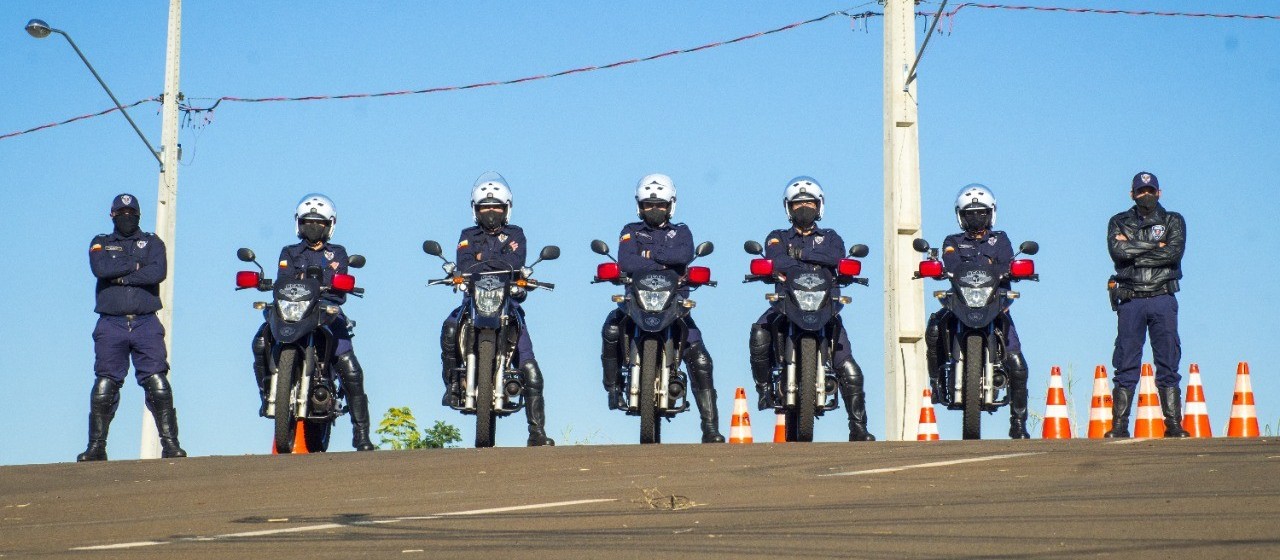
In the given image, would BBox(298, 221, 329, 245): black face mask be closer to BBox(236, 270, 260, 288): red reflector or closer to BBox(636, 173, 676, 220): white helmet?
BBox(236, 270, 260, 288): red reflector

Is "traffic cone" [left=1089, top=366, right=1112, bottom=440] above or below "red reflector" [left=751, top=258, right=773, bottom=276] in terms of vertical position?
below

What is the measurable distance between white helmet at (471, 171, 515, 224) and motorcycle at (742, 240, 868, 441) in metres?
2.03

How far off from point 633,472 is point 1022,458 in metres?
2.21

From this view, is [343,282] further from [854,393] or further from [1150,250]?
[1150,250]

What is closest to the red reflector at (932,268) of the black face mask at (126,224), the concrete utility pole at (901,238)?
the concrete utility pole at (901,238)

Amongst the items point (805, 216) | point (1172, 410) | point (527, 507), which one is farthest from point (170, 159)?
point (527, 507)

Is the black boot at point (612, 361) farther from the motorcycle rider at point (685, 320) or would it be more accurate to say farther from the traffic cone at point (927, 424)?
the traffic cone at point (927, 424)

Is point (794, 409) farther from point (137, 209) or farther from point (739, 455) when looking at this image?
point (137, 209)

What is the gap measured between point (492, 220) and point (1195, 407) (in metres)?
6.27

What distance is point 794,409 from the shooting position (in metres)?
15.4

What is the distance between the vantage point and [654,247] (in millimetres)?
15883

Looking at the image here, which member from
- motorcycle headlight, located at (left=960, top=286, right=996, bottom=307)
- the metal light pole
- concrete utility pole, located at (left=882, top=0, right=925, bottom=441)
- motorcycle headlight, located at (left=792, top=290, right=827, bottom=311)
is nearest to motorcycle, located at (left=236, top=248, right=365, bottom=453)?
motorcycle headlight, located at (left=792, top=290, right=827, bottom=311)

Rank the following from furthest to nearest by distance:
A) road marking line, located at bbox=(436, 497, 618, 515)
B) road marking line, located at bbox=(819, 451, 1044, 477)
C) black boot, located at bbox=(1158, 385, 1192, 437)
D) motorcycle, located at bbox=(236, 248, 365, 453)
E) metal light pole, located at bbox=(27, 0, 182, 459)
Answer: metal light pole, located at bbox=(27, 0, 182, 459), motorcycle, located at bbox=(236, 248, 365, 453), black boot, located at bbox=(1158, 385, 1192, 437), road marking line, located at bbox=(819, 451, 1044, 477), road marking line, located at bbox=(436, 497, 618, 515)

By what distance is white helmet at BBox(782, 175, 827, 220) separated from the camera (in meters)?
16.2
